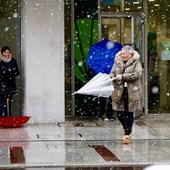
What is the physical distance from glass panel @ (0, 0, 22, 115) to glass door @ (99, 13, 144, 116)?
234 centimetres

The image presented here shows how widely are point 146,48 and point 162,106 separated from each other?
1725mm

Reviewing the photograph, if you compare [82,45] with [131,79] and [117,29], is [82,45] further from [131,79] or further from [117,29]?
[131,79]

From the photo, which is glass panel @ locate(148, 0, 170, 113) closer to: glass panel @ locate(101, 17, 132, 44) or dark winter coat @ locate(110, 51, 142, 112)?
glass panel @ locate(101, 17, 132, 44)

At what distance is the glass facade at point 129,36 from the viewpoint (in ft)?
53.4

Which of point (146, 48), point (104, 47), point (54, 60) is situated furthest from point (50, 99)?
point (146, 48)

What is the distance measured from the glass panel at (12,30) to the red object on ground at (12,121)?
1.58 metres

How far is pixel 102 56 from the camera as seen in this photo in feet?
50.4

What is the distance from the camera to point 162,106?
1688 centimetres

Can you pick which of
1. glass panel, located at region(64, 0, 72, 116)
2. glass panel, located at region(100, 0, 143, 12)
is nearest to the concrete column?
glass panel, located at region(64, 0, 72, 116)

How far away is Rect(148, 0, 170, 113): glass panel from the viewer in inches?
659

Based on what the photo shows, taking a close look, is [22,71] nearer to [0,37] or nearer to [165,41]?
[0,37]

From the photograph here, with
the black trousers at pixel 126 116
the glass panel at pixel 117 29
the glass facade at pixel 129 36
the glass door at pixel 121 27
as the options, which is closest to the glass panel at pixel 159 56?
the glass facade at pixel 129 36

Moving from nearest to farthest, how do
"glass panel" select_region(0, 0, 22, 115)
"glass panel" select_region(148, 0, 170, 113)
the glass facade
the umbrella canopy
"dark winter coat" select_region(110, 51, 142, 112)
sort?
"dark winter coat" select_region(110, 51, 142, 112), the umbrella canopy, "glass panel" select_region(0, 0, 22, 115), the glass facade, "glass panel" select_region(148, 0, 170, 113)

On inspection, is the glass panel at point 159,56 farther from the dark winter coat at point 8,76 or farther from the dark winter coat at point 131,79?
the dark winter coat at point 131,79
